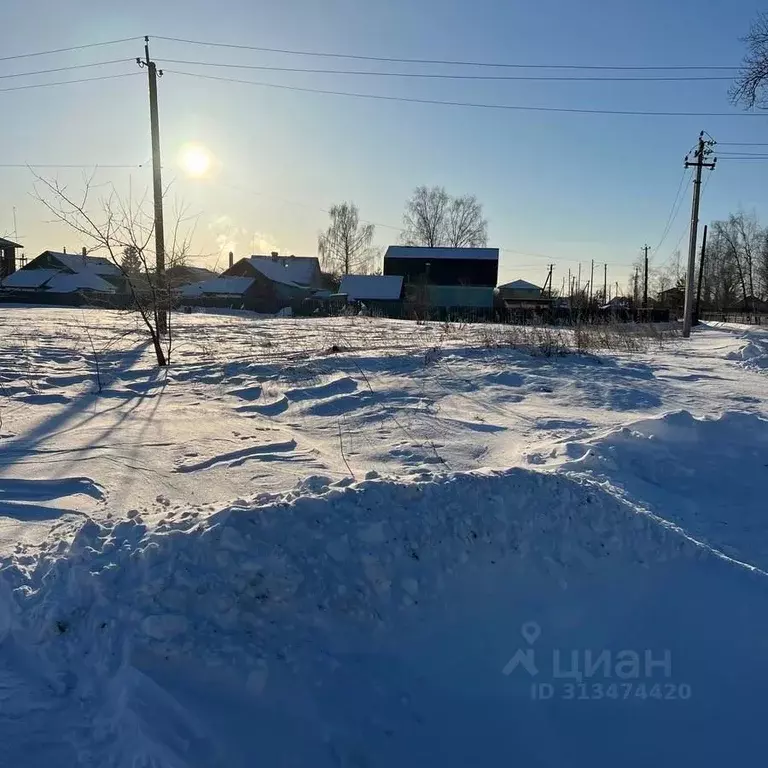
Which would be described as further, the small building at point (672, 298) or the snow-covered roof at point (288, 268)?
the snow-covered roof at point (288, 268)

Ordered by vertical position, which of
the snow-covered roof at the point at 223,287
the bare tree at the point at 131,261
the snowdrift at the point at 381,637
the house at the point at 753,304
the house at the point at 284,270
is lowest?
the snowdrift at the point at 381,637

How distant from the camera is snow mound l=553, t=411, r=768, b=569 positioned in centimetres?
363

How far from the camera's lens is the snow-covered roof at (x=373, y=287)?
48.5 metres

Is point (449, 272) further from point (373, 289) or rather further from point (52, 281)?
point (52, 281)

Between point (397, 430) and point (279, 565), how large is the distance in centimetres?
289

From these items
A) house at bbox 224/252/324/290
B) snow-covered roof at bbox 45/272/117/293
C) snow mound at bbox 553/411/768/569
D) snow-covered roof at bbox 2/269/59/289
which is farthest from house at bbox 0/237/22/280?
snow mound at bbox 553/411/768/569

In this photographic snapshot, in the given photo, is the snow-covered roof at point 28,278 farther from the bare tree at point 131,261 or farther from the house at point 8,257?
the bare tree at point 131,261

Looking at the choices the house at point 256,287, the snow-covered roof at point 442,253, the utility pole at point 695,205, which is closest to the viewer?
the utility pole at point 695,205

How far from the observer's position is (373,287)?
162ft

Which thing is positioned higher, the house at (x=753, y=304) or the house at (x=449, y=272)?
the house at (x=449, y=272)

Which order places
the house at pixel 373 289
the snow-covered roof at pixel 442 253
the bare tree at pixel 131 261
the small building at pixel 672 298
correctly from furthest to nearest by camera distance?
the small building at pixel 672 298
the snow-covered roof at pixel 442 253
the house at pixel 373 289
the bare tree at pixel 131 261

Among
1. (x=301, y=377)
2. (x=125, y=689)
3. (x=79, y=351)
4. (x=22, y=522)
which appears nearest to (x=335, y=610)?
(x=125, y=689)

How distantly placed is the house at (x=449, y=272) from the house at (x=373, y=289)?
1.41 meters

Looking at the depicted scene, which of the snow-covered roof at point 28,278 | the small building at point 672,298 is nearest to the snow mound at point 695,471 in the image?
the small building at point 672,298
